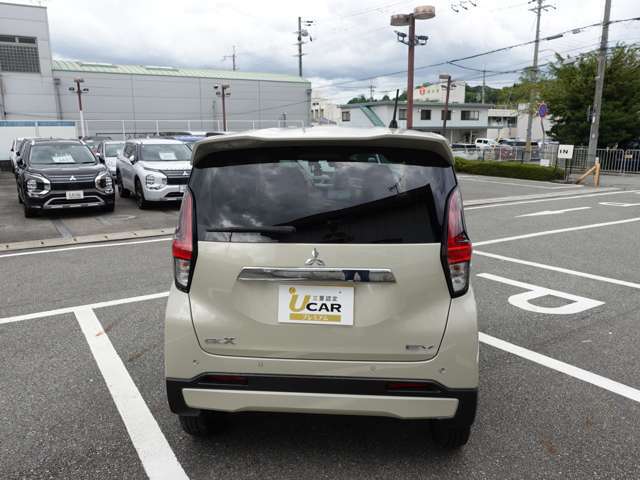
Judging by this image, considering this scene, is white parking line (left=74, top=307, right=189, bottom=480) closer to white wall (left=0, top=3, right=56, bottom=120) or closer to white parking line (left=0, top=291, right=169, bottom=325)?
white parking line (left=0, top=291, right=169, bottom=325)

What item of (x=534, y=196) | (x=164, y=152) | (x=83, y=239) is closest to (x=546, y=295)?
(x=83, y=239)

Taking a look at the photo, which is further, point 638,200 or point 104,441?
point 638,200

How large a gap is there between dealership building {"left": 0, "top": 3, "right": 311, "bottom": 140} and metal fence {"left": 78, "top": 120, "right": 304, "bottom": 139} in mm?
100

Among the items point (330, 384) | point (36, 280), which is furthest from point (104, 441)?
point (36, 280)

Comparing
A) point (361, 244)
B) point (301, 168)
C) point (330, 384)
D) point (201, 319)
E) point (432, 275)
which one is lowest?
point (330, 384)

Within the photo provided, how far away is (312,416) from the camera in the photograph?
3219 millimetres

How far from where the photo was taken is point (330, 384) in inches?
96.3

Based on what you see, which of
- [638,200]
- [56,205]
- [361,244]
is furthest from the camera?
[638,200]

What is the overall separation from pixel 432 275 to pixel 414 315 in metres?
0.21

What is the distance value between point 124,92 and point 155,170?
4756 centimetres

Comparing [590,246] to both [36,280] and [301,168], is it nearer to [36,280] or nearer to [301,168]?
[301,168]

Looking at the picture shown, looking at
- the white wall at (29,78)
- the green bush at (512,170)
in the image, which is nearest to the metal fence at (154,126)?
the white wall at (29,78)

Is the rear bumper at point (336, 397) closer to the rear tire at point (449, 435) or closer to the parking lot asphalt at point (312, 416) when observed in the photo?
the rear tire at point (449, 435)

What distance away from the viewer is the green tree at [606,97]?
86.9 feet
